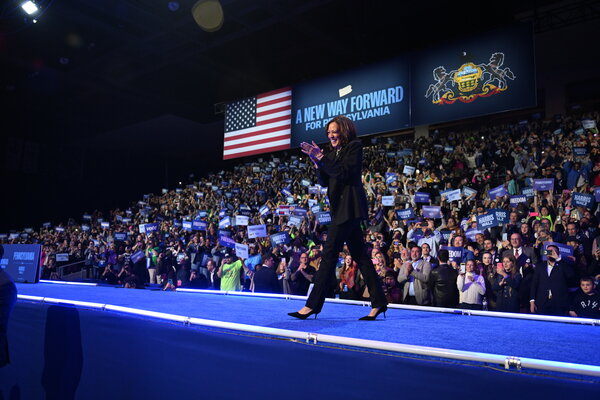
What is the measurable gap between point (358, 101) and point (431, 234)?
13.1 feet

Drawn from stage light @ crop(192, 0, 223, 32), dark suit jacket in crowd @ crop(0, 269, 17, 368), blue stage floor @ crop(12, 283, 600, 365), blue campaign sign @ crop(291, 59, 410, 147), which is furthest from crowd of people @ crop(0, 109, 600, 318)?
stage light @ crop(192, 0, 223, 32)

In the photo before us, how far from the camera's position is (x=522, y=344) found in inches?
84.7

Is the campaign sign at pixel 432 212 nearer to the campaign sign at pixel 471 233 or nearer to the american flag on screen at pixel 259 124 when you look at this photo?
the campaign sign at pixel 471 233

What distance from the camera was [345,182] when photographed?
2.89 meters

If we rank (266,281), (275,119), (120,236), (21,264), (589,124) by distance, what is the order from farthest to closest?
(120,236)
(275,119)
(589,124)
(266,281)
(21,264)

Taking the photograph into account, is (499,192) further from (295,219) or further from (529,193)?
(295,219)

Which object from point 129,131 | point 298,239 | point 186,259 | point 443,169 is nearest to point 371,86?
point 443,169

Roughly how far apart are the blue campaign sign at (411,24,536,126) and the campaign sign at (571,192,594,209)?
7.26 ft

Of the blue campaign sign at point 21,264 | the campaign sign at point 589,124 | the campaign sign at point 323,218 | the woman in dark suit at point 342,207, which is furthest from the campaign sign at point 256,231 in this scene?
the campaign sign at point 589,124

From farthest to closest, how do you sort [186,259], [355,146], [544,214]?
[186,259], [544,214], [355,146]

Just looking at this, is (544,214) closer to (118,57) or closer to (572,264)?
(572,264)

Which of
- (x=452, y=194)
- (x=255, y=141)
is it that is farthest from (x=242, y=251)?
(x=452, y=194)

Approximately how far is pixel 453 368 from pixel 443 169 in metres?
9.65

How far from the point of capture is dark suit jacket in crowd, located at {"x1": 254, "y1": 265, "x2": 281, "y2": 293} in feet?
23.2
